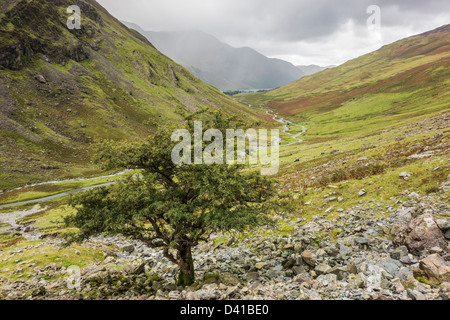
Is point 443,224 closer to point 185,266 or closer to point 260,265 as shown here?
point 260,265

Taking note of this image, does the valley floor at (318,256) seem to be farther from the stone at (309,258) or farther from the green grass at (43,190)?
the green grass at (43,190)

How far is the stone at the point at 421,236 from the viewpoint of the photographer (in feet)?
44.8

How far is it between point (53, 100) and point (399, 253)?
18185cm

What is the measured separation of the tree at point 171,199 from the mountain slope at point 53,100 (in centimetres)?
9927

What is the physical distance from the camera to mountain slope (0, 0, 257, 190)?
104 metres

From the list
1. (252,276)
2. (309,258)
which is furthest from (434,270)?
(252,276)

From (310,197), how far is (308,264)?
46.8 feet

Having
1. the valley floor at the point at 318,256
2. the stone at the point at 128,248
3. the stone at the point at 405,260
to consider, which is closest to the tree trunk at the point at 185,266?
the valley floor at the point at 318,256

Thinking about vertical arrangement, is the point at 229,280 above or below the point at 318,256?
below

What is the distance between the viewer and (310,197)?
98.9ft

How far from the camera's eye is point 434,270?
37.2ft

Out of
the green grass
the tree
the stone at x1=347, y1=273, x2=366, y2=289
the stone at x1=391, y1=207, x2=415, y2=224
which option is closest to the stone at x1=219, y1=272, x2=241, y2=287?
the tree

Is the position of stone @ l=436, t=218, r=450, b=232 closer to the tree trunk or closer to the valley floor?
the valley floor

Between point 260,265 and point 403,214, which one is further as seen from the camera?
point 260,265
